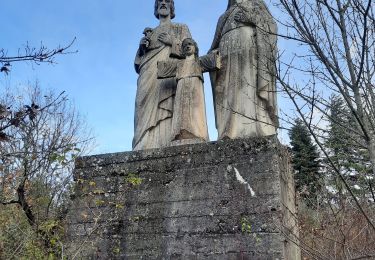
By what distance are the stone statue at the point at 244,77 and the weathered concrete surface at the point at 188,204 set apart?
Answer: 1.67 feet

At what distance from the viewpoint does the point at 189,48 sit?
20.5 ft

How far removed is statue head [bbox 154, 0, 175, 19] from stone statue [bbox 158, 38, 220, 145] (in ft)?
4.19

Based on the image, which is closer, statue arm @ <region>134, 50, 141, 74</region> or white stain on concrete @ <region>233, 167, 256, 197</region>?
white stain on concrete @ <region>233, 167, 256, 197</region>

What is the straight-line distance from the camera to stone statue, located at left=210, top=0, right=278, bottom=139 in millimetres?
5738

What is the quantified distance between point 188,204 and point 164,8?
356cm

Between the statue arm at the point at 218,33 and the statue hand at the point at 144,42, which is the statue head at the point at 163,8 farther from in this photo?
the statue arm at the point at 218,33

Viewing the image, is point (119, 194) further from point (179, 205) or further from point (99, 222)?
point (179, 205)

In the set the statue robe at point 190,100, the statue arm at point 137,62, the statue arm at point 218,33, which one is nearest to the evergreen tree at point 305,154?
the statue robe at point 190,100

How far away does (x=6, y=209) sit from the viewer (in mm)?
9719

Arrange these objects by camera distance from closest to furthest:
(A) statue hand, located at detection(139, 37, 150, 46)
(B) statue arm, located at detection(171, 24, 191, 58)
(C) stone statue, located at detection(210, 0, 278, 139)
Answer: (C) stone statue, located at detection(210, 0, 278, 139) < (B) statue arm, located at detection(171, 24, 191, 58) < (A) statue hand, located at detection(139, 37, 150, 46)

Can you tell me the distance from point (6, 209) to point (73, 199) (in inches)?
177

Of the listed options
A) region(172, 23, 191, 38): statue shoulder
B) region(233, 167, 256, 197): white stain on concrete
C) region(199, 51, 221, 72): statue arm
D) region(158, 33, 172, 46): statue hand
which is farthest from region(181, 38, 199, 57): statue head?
region(233, 167, 256, 197): white stain on concrete

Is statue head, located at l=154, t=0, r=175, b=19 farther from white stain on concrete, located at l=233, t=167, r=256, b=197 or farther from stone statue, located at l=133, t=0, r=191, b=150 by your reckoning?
white stain on concrete, located at l=233, t=167, r=256, b=197

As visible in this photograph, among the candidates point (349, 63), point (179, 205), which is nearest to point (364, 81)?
point (349, 63)
